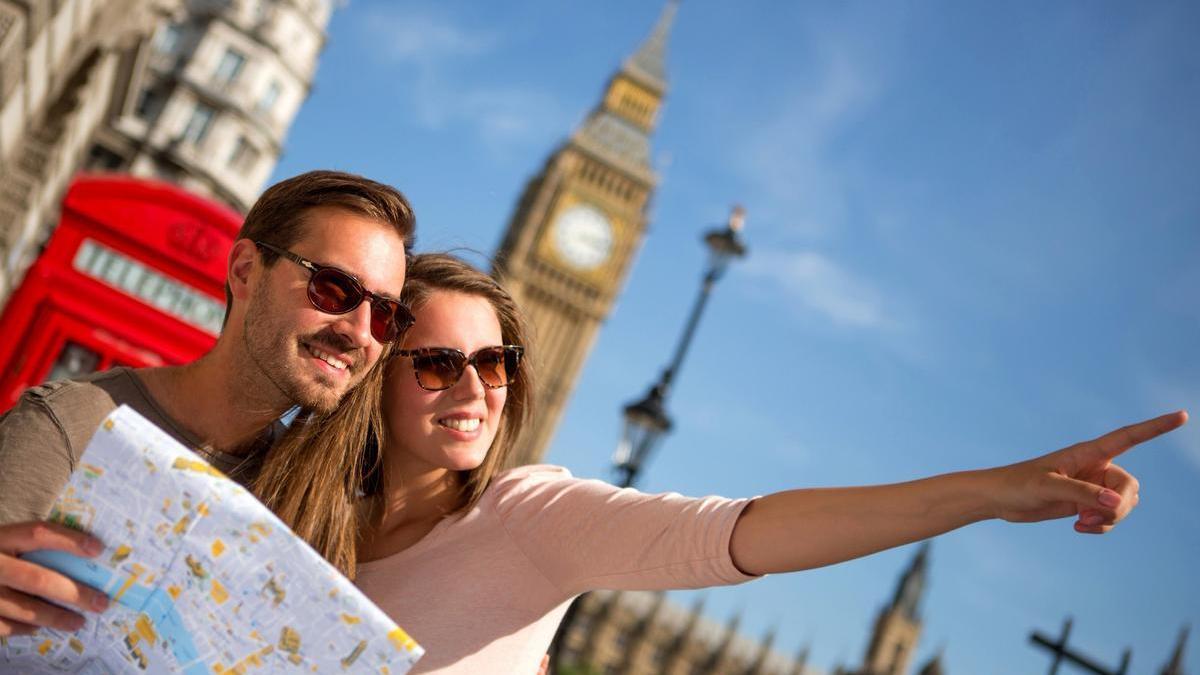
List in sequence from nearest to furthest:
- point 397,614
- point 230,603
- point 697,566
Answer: point 230,603, point 697,566, point 397,614

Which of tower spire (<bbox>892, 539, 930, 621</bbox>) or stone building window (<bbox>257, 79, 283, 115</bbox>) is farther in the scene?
tower spire (<bbox>892, 539, 930, 621</bbox>)

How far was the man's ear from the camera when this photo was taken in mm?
2254

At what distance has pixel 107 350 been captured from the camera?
7.94m

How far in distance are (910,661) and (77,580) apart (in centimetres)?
7237

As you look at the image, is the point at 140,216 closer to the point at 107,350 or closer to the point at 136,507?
the point at 107,350

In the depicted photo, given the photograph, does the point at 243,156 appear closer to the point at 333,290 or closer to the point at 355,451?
the point at 355,451

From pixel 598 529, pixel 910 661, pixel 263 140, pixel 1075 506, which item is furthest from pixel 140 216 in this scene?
pixel 910 661

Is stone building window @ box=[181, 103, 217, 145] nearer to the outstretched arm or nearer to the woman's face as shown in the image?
the woman's face

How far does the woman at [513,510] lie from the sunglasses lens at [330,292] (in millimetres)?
243

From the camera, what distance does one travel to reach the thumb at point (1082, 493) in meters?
1.55

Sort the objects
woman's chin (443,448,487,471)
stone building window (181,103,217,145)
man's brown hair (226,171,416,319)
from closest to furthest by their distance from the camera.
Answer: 1. man's brown hair (226,171,416,319)
2. woman's chin (443,448,487,471)
3. stone building window (181,103,217,145)

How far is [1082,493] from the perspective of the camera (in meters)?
1.56

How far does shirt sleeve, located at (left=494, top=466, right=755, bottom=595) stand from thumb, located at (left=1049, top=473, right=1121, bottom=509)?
461 millimetres

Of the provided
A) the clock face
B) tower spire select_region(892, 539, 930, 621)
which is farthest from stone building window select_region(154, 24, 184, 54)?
tower spire select_region(892, 539, 930, 621)
